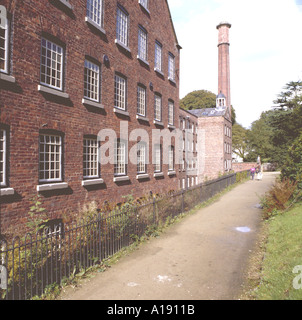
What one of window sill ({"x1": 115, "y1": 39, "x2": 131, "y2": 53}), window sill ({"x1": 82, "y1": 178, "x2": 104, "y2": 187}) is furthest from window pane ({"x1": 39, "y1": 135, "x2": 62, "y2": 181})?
window sill ({"x1": 115, "y1": 39, "x2": 131, "y2": 53})

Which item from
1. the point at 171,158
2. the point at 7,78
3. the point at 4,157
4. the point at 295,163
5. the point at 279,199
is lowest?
the point at 279,199

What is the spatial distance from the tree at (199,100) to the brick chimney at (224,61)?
10.0m

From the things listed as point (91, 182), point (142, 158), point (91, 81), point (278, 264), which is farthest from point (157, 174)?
point (278, 264)

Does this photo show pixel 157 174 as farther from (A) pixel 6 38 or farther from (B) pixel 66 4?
(A) pixel 6 38

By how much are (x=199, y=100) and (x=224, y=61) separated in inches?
497

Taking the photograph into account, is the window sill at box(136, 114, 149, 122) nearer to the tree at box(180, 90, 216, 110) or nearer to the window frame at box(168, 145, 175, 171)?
the window frame at box(168, 145, 175, 171)

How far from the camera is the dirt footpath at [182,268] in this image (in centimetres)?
547

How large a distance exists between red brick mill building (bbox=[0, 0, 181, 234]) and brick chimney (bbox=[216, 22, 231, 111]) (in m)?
37.4

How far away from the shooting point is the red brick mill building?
25.9 ft

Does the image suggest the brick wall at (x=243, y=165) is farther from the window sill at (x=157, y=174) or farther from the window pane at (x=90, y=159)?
the window pane at (x=90, y=159)

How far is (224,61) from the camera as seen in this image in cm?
5147
